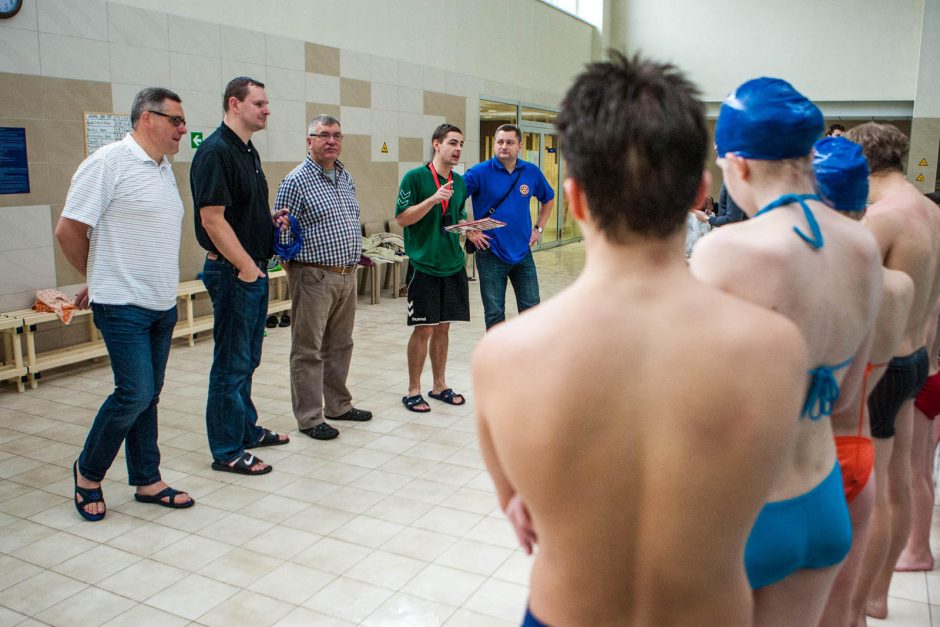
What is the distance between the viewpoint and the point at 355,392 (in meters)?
5.34

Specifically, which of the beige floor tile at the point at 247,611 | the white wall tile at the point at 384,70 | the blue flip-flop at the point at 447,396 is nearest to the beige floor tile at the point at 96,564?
the beige floor tile at the point at 247,611

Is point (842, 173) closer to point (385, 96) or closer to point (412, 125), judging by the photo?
point (385, 96)

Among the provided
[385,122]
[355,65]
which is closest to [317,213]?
[355,65]

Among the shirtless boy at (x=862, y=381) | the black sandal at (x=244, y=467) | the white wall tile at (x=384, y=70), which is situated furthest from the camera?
the white wall tile at (x=384, y=70)

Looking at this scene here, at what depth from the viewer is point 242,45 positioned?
7117mm

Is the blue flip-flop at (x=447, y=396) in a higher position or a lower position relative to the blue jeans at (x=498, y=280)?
lower

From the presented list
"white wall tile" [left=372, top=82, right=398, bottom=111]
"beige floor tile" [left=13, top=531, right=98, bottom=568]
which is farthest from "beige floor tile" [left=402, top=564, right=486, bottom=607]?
"white wall tile" [left=372, top=82, right=398, bottom=111]

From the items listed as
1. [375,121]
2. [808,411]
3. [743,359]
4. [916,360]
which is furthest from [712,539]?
[375,121]

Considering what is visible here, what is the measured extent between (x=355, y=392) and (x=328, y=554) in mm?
2290

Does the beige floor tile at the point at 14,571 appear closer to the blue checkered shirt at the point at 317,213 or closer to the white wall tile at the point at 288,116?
the blue checkered shirt at the point at 317,213

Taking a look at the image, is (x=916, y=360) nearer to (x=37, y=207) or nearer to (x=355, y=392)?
(x=355, y=392)

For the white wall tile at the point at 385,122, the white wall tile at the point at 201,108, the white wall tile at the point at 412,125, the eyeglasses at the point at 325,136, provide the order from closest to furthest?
the eyeglasses at the point at 325,136 < the white wall tile at the point at 201,108 < the white wall tile at the point at 385,122 < the white wall tile at the point at 412,125

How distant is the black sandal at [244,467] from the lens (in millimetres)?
3889

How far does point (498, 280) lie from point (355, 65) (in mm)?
4436
